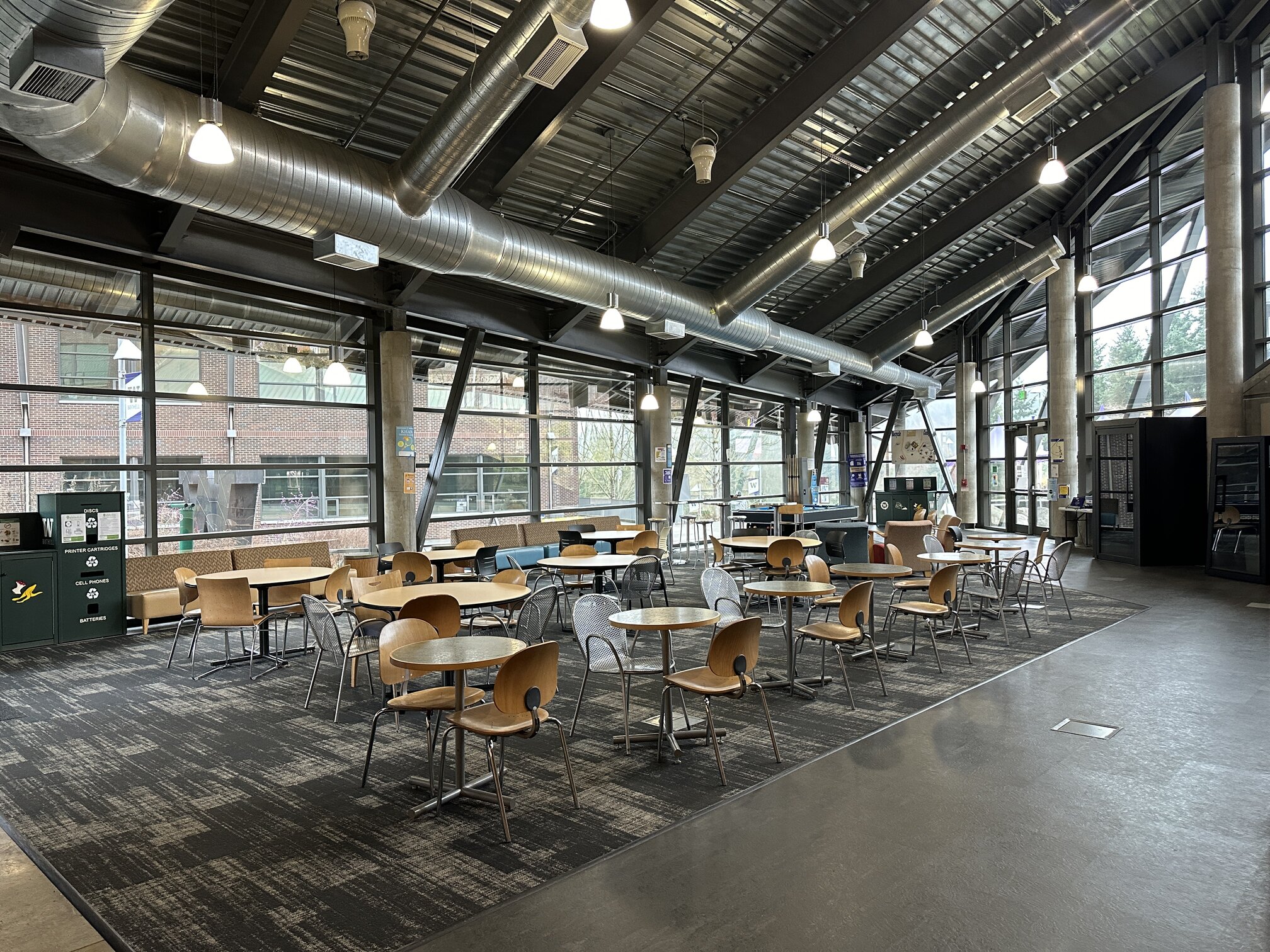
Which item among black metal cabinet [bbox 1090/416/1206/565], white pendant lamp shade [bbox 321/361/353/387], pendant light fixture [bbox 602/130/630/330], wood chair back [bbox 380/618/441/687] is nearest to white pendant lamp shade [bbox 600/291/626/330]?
pendant light fixture [bbox 602/130/630/330]

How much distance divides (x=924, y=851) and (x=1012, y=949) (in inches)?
26.9

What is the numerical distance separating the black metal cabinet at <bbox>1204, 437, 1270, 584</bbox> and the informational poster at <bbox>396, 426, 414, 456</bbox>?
11713mm

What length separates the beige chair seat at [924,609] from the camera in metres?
6.25

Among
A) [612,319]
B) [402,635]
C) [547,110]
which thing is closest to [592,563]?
[612,319]

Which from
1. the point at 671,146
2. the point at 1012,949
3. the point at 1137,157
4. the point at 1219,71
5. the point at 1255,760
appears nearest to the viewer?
the point at 1012,949

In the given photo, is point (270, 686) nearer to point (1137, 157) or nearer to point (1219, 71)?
point (1219, 71)

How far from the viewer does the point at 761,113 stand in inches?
341

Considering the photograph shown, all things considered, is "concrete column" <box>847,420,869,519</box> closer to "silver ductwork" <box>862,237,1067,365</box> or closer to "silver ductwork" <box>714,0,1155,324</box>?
"silver ductwork" <box>862,237,1067,365</box>

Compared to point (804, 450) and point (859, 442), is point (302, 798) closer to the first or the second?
point (804, 450)

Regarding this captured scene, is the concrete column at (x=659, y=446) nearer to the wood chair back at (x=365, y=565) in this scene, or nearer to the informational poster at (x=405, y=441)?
the informational poster at (x=405, y=441)

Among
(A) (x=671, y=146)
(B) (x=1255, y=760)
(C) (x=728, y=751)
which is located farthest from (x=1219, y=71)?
(C) (x=728, y=751)

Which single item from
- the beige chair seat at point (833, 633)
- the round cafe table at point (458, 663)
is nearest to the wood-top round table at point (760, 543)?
the beige chair seat at point (833, 633)

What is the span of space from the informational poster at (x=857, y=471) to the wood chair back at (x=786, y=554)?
13.8m

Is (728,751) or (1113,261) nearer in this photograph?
(728,751)
